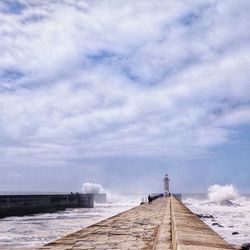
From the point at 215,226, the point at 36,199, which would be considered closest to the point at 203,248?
the point at 215,226

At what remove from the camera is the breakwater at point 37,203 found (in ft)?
127

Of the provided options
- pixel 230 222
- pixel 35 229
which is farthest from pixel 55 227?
pixel 230 222

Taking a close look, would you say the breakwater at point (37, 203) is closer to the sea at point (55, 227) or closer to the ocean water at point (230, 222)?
the sea at point (55, 227)

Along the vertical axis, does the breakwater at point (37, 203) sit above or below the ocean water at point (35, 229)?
above

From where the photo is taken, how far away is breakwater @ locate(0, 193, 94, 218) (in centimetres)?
3873

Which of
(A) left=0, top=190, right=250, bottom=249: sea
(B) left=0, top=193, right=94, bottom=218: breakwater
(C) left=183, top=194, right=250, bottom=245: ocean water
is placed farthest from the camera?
(B) left=0, top=193, right=94, bottom=218: breakwater

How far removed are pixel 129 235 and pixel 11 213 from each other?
1301 inches

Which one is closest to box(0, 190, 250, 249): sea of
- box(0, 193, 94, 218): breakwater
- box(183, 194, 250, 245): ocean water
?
box(183, 194, 250, 245): ocean water

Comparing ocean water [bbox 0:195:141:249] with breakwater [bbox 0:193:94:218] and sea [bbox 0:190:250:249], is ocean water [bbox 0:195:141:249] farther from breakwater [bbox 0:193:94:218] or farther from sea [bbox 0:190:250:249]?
breakwater [bbox 0:193:94:218]

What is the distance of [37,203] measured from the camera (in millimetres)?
47031

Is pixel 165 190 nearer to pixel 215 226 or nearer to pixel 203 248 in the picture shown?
pixel 215 226

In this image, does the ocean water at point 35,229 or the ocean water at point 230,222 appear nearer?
the ocean water at point 35,229

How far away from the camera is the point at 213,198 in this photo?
10275cm

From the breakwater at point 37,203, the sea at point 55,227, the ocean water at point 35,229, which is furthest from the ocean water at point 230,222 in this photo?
the breakwater at point 37,203
